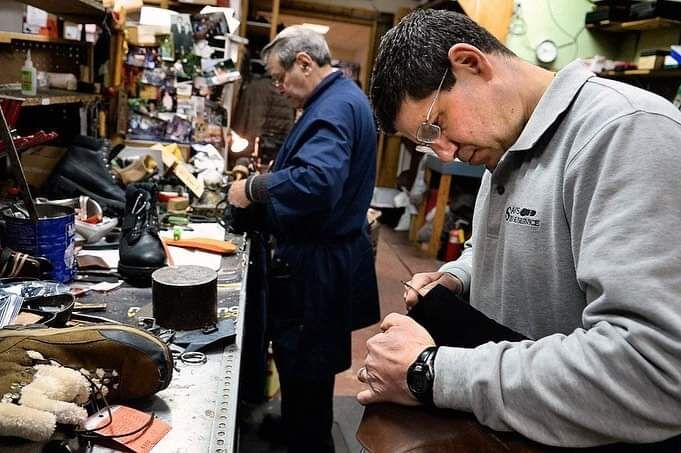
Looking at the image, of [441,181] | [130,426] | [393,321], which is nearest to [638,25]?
[441,181]

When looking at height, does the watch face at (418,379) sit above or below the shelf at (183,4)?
below

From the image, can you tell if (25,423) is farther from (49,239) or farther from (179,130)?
(179,130)

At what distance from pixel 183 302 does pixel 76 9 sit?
144 centimetres

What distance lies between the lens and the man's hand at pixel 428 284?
1086mm

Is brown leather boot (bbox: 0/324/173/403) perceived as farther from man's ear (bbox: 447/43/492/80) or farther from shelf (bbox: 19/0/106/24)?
shelf (bbox: 19/0/106/24)

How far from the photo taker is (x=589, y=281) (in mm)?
674

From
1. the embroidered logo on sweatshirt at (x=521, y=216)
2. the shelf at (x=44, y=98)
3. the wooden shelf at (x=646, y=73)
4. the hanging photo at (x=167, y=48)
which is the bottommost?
the embroidered logo on sweatshirt at (x=521, y=216)

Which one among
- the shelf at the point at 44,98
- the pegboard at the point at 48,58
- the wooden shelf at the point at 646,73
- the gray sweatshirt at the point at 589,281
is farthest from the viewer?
the wooden shelf at the point at 646,73

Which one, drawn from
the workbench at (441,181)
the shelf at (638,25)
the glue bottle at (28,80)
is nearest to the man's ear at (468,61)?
the glue bottle at (28,80)

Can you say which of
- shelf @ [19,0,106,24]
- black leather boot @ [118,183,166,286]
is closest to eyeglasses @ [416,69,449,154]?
black leather boot @ [118,183,166,286]

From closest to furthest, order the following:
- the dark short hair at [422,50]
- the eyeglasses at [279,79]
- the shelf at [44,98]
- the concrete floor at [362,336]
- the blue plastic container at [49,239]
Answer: the dark short hair at [422,50] → the blue plastic container at [49,239] → the shelf at [44,98] → the eyeglasses at [279,79] → the concrete floor at [362,336]

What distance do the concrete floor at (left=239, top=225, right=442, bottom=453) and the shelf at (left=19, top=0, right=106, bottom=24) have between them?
5.85 feet

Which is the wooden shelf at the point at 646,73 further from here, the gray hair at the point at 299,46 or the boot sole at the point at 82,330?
the boot sole at the point at 82,330

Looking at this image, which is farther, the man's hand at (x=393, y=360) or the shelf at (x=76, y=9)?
the shelf at (x=76, y=9)
